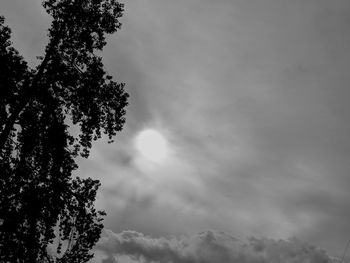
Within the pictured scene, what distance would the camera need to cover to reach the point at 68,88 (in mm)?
19125

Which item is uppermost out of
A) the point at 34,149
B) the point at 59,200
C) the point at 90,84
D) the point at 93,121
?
the point at 90,84

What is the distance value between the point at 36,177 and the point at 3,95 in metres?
3.42

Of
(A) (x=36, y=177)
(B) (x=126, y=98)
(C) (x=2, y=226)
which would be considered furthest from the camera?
(B) (x=126, y=98)

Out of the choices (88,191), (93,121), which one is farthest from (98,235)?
(93,121)

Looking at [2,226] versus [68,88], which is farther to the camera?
[68,88]

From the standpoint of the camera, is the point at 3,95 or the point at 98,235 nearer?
the point at 3,95

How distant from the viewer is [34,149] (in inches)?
756

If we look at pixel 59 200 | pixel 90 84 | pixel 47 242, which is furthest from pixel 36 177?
pixel 90 84

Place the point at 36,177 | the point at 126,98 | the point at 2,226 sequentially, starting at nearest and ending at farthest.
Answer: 1. the point at 2,226
2. the point at 36,177
3. the point at 126,98

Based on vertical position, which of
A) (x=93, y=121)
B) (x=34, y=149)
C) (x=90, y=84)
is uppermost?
(x=90, y=84)

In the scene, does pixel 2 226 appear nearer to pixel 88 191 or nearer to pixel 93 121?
pixel 88 191

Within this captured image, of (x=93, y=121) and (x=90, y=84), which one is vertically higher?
→ (x=90, y=84)

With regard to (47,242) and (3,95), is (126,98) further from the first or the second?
(47,242)

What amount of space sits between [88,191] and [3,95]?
4954 mm
